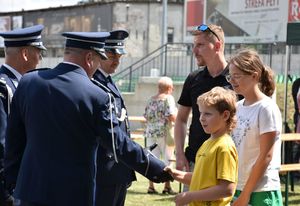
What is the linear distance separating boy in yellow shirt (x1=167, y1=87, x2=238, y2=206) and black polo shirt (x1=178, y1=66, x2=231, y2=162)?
0.97 m

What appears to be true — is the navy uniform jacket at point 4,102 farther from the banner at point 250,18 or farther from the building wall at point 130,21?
the building wall at point 130,21

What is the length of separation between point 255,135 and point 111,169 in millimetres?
1096

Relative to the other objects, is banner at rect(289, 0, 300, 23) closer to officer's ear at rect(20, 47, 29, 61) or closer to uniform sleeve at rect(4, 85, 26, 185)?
officer's ear at rect(20, 47, 29, 61)

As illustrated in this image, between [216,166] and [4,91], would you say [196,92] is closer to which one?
[216,166]

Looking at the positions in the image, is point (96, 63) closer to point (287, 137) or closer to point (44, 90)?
point (44, 90)

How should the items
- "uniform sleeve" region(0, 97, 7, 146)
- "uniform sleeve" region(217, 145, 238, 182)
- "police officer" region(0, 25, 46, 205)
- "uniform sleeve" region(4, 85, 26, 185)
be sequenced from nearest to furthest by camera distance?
"uniform sleeve" region(217, 145, 238, 182)
"uniform sleeve" region(4, 85, 26, 185)
"uniform sleeve" region(0, 97, 7, 146)
"police officer" region(0, 25, 46, 205)

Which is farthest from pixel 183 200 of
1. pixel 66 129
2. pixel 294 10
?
pixel 294 10

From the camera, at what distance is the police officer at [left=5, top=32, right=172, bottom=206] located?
362cm

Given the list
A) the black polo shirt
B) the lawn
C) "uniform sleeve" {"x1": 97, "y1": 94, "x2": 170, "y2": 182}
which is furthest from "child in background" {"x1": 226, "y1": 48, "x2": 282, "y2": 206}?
the lawn

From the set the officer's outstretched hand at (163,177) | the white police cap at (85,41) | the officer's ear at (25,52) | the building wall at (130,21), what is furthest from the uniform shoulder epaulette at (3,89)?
the building wall at (130,21)

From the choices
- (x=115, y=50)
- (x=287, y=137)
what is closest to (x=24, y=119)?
(x=115, y=50)

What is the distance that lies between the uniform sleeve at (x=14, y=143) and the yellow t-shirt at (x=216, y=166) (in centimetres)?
108

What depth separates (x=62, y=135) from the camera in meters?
3.62

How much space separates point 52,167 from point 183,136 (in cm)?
175
